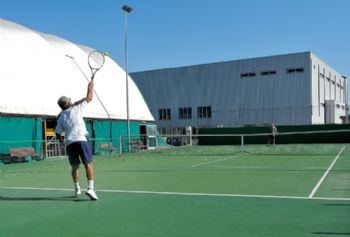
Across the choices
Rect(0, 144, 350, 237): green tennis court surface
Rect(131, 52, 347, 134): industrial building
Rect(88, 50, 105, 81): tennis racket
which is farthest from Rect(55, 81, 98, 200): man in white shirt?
Rect(131, 52, 347, 134): industrial building

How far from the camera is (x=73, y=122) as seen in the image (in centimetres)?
755

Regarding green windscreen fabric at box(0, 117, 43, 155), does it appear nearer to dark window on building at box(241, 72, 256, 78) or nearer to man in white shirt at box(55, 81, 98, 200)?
man in white shirt at box(55, 81, 98, 200)

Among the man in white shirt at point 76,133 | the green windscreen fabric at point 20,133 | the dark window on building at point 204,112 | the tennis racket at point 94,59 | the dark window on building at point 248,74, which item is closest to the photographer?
the man in white shirt at point 76,133

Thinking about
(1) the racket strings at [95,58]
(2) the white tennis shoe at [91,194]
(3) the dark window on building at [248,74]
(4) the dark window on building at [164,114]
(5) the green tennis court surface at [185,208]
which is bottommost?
(5) the green tennis court surface at [185,208]

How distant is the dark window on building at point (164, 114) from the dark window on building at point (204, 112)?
4.03m

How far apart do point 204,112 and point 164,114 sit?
544 centimetres

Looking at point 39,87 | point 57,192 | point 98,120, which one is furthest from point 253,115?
point 57,192

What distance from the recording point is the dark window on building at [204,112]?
175ft

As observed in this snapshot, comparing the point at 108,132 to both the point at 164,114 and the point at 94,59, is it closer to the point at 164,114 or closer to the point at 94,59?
the point at 94,59

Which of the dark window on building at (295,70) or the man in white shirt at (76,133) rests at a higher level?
the dark window on building at (295,70)

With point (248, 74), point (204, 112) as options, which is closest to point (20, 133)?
point (204, 112)

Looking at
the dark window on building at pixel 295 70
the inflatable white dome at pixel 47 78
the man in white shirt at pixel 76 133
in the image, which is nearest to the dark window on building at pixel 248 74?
the dark window on building at pixel 295 70

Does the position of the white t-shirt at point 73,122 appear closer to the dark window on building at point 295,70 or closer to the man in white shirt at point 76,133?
the man in white shirt at point 76,133

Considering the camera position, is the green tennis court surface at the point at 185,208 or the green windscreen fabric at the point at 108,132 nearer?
the green tennis court surface at the point at 185,208
